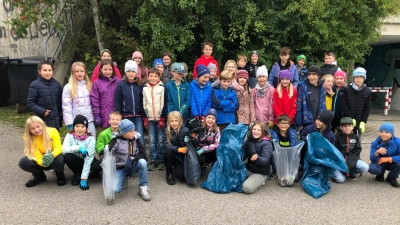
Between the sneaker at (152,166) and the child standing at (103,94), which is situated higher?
the child standing at (103,94)

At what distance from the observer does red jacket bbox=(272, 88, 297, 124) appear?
5.06m

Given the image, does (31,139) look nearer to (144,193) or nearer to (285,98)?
(144,193)

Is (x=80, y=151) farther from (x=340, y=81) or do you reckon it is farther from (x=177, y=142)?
(x=340, y=81)

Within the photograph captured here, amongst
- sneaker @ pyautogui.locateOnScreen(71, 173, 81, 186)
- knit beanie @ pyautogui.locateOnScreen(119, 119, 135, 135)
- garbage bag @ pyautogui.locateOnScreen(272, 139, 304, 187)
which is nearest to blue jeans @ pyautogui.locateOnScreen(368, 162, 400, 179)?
garbage bag @ pyautogui.locateOnScreen(272, 139, 304, 187)

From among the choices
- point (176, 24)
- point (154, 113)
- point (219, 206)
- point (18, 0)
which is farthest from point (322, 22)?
point (18, 0)

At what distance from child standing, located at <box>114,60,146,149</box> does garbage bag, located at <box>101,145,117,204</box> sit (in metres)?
0.94

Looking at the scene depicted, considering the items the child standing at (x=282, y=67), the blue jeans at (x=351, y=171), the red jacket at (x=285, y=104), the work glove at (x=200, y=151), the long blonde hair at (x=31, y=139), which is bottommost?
the blue jeans at (x=351, y=171)

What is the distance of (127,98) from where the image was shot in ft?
15.8

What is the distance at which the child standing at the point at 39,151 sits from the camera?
4.19 m

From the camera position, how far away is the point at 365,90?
5.11 m

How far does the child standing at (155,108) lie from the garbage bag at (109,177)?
1.18 m

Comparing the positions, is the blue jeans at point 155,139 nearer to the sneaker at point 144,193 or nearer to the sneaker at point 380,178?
the sneaker at point 144,193

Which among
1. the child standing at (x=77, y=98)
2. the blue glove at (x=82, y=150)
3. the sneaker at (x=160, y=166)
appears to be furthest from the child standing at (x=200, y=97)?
the blue glove at (x=82, y=150)

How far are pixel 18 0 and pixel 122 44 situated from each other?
245 cm
